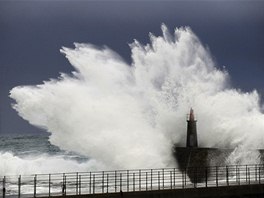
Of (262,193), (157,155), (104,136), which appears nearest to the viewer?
(262,193)

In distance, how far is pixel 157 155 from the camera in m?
19.7

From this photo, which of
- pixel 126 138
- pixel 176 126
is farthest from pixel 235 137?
pixel 126 138

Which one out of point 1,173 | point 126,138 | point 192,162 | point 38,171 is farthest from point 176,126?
point 1,173

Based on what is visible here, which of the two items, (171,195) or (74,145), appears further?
(74,145)

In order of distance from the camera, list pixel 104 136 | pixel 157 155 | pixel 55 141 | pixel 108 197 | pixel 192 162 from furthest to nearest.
Answer: pixel 55 141 < pixel 104 136 < pixel 157 155 < pixel 192 162 < pixel 108 197

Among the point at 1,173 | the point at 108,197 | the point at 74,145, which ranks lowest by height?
the point at 108,197

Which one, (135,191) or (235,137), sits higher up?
(235,137)

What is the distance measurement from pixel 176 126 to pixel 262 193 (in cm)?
997

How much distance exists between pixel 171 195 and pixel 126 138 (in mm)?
9421

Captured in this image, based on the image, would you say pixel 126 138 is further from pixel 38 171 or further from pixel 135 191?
pixel 135 191

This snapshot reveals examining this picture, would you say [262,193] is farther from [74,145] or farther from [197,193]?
[74,145]

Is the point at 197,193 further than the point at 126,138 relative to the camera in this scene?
No

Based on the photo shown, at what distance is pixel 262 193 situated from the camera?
1266 centimetres

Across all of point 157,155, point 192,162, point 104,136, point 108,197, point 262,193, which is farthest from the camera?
point 104,136
